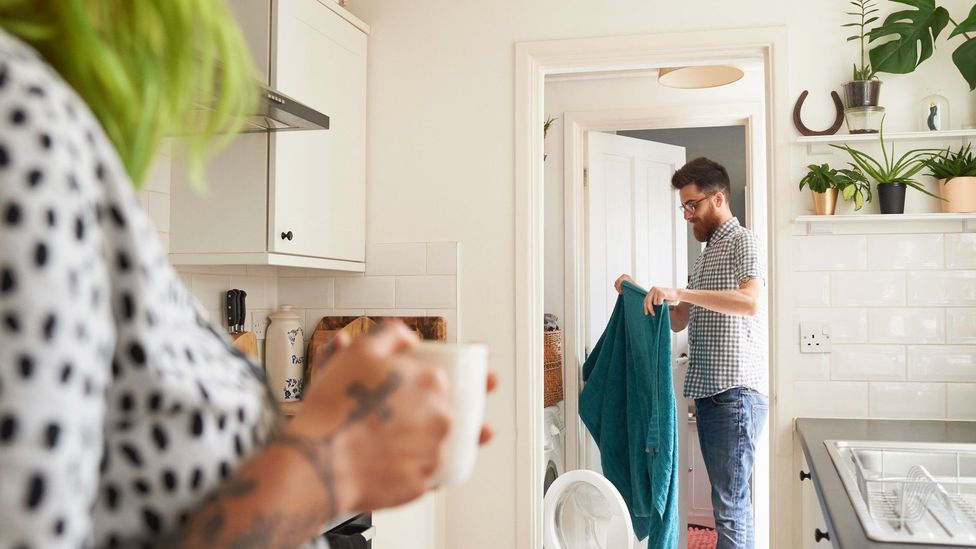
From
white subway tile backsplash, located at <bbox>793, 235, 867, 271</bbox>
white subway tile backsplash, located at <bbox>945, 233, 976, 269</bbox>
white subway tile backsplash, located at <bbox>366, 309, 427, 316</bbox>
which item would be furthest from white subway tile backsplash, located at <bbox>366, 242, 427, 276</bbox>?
white subway tile backsplash, located at <bbox>945, 233, 976, 269</bbox>

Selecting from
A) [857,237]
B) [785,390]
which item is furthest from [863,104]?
[785,390]

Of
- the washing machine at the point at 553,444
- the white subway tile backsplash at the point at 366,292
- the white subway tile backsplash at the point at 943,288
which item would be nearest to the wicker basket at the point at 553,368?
the washing machine at the point at 553,444

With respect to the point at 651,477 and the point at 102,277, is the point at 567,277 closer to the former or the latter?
the point at 651,477

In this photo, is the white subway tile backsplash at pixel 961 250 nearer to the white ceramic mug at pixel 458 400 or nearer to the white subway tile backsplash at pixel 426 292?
the white subway tile backsplash at pixel 426 292

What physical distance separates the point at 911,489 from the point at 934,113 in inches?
51.8

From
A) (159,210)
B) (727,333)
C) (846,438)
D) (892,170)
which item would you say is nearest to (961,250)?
(892,170)

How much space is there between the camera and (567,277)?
3846 mm

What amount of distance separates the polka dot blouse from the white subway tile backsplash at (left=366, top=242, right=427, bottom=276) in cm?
233

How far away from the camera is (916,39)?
8.06 feet

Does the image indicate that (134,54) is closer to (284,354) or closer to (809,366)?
(284,354)

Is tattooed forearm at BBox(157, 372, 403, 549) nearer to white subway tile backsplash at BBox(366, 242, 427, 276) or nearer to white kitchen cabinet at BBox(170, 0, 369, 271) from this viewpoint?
white kitchen cabinet at BBox(170, 0, 369, 271)

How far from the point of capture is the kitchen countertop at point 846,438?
1.33 meters

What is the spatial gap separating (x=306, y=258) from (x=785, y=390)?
1.54 meters

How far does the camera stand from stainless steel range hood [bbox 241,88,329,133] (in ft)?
6.28
